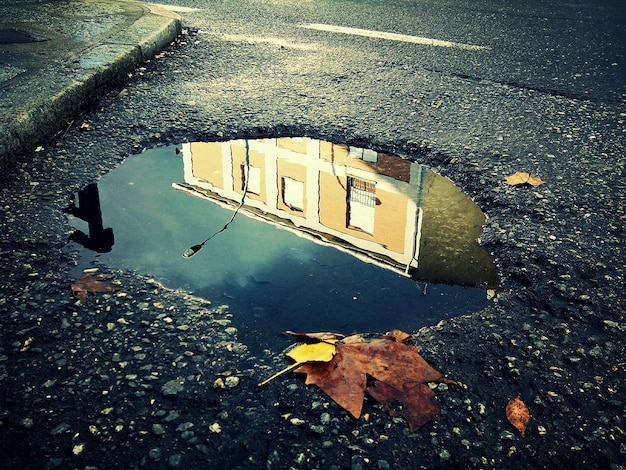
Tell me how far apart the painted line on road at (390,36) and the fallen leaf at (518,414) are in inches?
161

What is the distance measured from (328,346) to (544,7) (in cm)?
740

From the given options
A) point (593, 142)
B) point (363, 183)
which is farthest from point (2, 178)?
point (593, 142)

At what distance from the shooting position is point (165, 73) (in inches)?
152

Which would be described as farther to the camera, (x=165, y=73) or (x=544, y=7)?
(x=544, y=7)

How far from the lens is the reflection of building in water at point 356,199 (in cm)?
206

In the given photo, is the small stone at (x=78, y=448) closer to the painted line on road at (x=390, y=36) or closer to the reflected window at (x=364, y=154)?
the reflected window at (x=364, y=154)

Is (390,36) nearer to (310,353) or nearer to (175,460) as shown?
(310,353)

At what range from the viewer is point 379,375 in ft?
4.72

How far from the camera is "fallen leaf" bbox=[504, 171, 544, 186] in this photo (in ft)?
8.05

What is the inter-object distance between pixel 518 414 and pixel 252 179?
5.48 feet

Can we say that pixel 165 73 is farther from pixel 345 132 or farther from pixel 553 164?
pixel 553 164

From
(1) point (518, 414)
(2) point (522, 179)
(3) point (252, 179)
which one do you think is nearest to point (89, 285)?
(3) point (252, 179)

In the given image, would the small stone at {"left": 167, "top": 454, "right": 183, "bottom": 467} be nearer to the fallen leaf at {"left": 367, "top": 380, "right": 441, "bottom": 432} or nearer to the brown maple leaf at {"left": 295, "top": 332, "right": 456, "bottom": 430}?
the brown maple leaf at {"left": 295, "top": 332, "right": 456, "bottom": 430}

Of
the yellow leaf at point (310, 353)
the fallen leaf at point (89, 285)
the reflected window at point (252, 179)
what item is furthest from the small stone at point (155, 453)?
the reflected window at point (252, 179)
